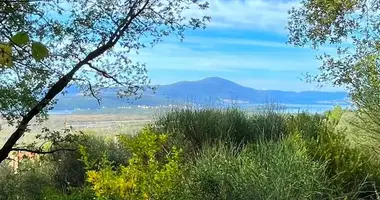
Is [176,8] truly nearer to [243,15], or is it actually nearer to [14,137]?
[243,15]

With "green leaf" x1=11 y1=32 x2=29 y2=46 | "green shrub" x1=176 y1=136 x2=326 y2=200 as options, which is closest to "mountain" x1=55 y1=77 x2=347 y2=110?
"green shrub" x1=176 y1=136 x2=326 y2=200

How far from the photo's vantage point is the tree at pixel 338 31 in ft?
21.5

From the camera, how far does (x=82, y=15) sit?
5.57 metres

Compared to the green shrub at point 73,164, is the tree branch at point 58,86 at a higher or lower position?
higher

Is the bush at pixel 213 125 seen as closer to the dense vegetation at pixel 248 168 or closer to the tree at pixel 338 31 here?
the dense vegetation at pixel 248 168

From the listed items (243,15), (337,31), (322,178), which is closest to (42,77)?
(243,15)

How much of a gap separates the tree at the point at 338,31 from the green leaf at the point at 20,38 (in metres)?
5.91

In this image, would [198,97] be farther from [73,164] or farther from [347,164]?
[347,164]

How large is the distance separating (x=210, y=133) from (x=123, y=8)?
1772 millimetres

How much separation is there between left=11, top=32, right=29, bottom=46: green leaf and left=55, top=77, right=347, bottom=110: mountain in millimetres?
5083

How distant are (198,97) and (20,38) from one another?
568 cm

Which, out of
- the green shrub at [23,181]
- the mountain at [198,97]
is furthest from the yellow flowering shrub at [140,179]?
the green shrub at [23,181]

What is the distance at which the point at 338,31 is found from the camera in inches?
276

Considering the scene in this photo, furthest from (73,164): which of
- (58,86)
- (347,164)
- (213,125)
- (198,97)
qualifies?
(347,164)
